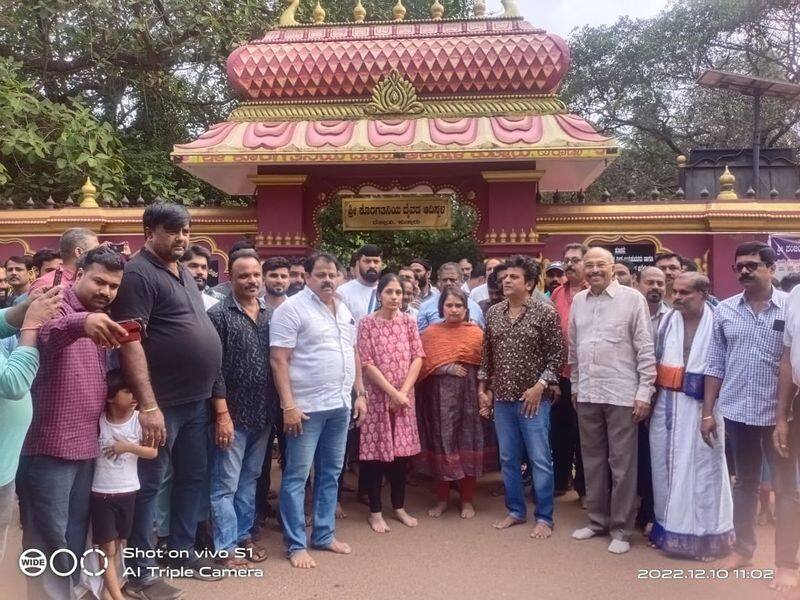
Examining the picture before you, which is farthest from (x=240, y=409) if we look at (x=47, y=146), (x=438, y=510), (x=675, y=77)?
(x=675, y=77)

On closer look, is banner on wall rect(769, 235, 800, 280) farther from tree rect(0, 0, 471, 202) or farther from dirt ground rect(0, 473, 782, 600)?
tree rect(0, 0, 471, 202)

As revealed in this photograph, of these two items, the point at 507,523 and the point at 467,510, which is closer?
the point at 507,523

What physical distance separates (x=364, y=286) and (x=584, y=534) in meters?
2.38

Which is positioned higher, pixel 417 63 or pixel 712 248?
pixel 417 63

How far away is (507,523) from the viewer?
415 cm

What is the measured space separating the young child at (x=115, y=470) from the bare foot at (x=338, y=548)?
118cm

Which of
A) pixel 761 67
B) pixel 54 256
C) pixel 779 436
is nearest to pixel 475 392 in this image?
pixel 779 436

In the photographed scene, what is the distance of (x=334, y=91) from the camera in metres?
7.68

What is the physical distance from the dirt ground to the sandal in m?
0.05

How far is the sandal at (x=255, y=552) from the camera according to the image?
3555 millimetres

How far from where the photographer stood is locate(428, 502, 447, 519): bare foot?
436 cm

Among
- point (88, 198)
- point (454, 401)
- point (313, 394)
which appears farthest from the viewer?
point (88, 198)

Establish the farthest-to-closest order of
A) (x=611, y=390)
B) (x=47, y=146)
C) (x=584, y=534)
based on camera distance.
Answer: (x=47, y=146)
(x=584, y=534)
(x=611, y=390)

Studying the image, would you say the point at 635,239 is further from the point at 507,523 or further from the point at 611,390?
the point at 507,523
